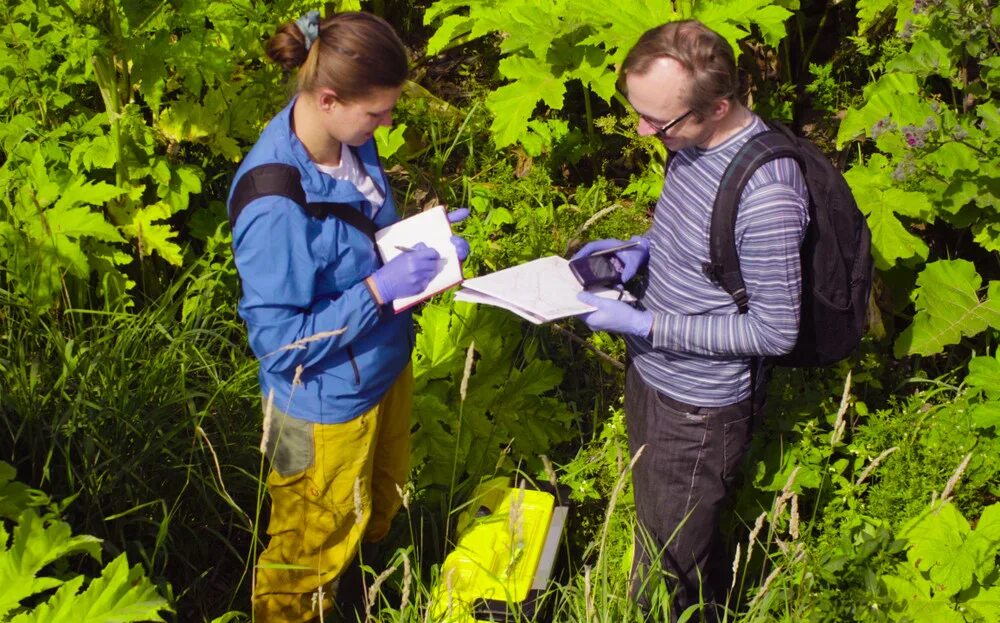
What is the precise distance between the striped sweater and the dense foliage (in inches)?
24.7

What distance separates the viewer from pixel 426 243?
2863 millimetres

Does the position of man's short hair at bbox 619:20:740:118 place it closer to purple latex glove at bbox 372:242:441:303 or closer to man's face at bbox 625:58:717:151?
man's face at bbox 625:58:717:151

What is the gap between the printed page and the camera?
274 centimetres

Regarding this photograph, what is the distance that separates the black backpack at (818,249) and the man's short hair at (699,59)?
0.16m

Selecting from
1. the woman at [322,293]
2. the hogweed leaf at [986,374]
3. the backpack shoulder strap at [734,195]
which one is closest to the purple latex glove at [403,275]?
the woman at [322,293]

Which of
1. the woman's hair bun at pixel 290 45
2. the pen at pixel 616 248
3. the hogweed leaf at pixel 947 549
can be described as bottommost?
the hogweed leaf at pixel 947 549

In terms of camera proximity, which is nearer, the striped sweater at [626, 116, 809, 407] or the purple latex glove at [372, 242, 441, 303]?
the striped sweater at [626, 116, 809, 407]

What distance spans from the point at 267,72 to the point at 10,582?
2.90 metres

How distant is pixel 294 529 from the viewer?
9.57 ft

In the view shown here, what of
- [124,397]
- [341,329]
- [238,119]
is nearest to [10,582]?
[341,329]

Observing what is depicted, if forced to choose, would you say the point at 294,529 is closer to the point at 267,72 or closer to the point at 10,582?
the point at 10,582

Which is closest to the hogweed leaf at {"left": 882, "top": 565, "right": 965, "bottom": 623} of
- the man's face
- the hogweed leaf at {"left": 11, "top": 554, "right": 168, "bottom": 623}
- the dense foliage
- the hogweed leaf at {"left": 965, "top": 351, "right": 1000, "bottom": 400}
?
the dense foliage

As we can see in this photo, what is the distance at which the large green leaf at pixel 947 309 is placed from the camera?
3.88 metres

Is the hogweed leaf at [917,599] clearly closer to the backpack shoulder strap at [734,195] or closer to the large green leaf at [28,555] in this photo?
the backpack shoulder strap at [734,195]
